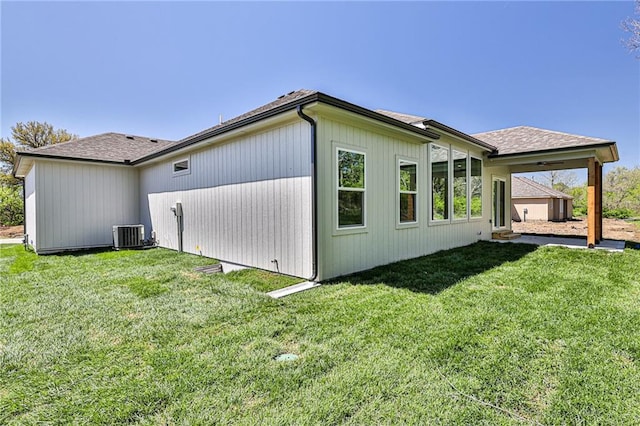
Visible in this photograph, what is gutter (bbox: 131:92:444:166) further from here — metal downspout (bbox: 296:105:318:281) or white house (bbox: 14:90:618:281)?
metal downspout (bbox: 296:105:318:281)

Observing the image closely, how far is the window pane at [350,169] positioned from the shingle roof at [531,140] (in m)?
6.32

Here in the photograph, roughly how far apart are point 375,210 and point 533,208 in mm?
22742

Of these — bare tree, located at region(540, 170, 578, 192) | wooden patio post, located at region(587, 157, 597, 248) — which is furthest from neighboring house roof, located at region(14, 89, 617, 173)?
bare tree, located at region(540, 170, 578, 192)

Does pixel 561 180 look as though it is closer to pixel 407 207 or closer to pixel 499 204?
pixel 499 204

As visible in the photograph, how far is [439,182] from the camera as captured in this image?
7758mm

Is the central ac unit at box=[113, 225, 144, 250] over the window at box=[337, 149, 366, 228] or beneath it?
beneath

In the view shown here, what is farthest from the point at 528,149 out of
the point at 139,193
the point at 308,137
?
the point at 139,193

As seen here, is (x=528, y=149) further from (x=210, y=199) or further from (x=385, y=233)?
(x=210, y=199)

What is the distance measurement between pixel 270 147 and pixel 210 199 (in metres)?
2.46

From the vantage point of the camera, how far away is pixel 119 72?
9820 millimetres

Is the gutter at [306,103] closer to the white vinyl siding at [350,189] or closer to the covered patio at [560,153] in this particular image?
the white vinyl siding at [350,189]

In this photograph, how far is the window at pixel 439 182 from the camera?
7.55m

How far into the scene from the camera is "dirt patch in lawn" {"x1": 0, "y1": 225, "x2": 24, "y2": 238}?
13.8 m

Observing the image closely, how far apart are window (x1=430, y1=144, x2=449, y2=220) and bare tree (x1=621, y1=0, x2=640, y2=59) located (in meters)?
4.17
